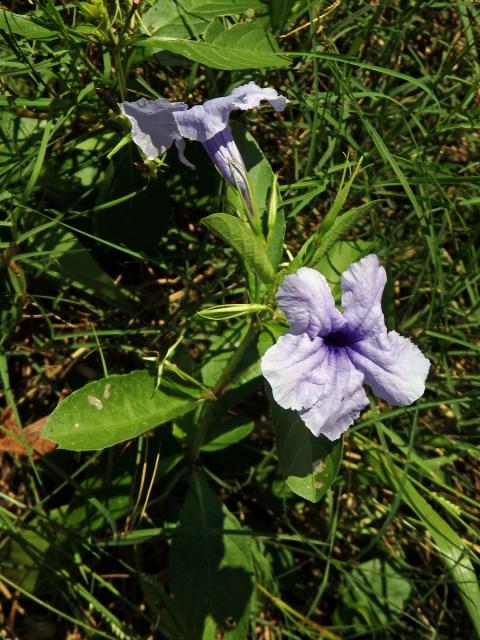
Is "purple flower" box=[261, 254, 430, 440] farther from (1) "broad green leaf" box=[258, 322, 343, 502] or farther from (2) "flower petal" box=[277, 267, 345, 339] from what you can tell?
(1) "broad green leaf" box=[258, 322, 343, 502]

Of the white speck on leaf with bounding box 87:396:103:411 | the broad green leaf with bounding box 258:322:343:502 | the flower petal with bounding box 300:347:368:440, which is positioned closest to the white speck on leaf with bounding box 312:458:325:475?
the broad green leaf with bounding box 258:322:343:502

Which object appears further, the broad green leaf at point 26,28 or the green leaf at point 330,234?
the broad green leaf at point 26,28

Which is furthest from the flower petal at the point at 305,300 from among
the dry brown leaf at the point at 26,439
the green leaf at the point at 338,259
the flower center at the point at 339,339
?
the dry brown leaf at the point at 26,439

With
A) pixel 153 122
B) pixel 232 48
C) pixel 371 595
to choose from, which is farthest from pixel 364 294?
pixel 371 595

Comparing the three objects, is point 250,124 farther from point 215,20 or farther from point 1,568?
point 1,568

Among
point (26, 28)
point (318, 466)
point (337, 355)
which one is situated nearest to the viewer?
point (337, 355)

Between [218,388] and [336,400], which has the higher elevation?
[336,400]

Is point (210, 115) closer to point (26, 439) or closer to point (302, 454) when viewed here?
point (302, 454)

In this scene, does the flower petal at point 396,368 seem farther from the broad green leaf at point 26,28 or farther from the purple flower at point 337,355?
the broad green leaf at point 26,28
